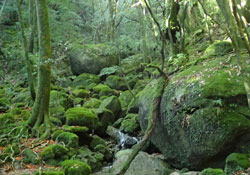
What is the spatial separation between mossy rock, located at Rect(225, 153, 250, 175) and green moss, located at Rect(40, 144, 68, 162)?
4801 millimetres

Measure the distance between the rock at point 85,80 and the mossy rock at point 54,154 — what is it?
943cm

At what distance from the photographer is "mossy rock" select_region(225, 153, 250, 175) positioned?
5.77m

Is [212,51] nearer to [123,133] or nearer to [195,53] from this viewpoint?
[195,53]

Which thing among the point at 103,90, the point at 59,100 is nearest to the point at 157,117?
the point at 59,100

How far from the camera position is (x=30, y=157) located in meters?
7.84

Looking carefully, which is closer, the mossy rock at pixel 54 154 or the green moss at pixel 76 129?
the mossy rock at pixel 54 154

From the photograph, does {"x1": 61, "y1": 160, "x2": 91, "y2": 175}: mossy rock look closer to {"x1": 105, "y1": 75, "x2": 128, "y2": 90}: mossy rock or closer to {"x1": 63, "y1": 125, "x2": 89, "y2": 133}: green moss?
{"x1": 63, "y1": 125, "x2": 89, "y2": 133}: green moss

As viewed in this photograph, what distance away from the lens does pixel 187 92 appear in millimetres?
7465

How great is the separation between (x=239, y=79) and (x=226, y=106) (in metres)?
0.91

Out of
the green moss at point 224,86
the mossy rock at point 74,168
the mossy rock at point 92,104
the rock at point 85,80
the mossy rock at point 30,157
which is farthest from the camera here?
the rock at point 85,80

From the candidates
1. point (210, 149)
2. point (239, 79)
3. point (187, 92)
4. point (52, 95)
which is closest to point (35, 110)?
point (52, 95)

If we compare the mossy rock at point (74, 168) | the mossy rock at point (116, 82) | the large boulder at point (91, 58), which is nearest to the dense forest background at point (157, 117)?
the mossy rock at point (74, 168)

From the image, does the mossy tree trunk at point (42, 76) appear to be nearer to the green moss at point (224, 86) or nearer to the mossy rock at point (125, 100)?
the mossy rock at point (125, 100)

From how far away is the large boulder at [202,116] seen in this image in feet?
21.7
